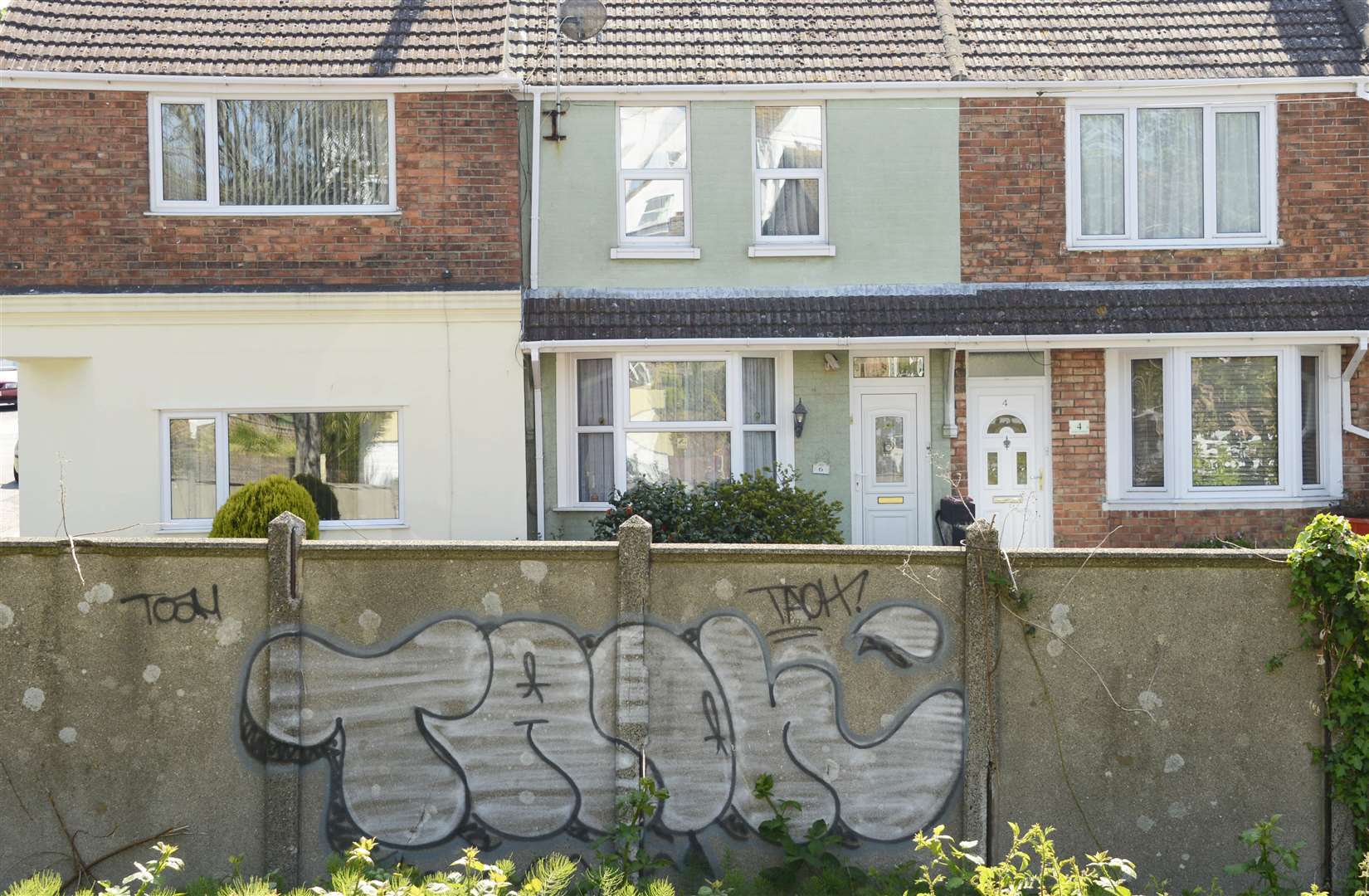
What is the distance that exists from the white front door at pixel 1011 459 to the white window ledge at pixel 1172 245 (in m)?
1.55

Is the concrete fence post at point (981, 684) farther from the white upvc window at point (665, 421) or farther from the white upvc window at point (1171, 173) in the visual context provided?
the white upvc window at point (1171, 173)

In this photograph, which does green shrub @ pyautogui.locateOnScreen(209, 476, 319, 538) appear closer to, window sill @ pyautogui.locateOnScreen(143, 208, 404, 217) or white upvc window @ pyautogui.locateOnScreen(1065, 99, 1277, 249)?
window sill @ pyautogui.locateOnScreen(143, 208, 404, 217)

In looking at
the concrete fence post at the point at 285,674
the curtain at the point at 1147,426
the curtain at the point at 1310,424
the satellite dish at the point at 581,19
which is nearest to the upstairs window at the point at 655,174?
the satellite dish at the point at 581,19

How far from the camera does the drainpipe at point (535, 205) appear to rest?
13289 millimetres

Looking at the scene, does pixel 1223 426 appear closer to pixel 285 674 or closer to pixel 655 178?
pixel 655 178

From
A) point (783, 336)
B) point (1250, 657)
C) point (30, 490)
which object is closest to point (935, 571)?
point (1250, 657)

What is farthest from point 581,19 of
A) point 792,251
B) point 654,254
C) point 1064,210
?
point 1064,210

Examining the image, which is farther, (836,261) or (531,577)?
(836,261)

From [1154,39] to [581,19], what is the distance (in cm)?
597

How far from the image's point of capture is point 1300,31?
13695mm

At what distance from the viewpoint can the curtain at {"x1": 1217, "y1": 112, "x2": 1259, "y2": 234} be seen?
1344 cm

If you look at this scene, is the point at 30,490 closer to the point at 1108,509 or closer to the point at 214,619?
the point at 214,619

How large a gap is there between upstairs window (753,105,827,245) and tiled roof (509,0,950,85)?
0.48 m

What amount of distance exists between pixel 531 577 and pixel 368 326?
670 centimetres
